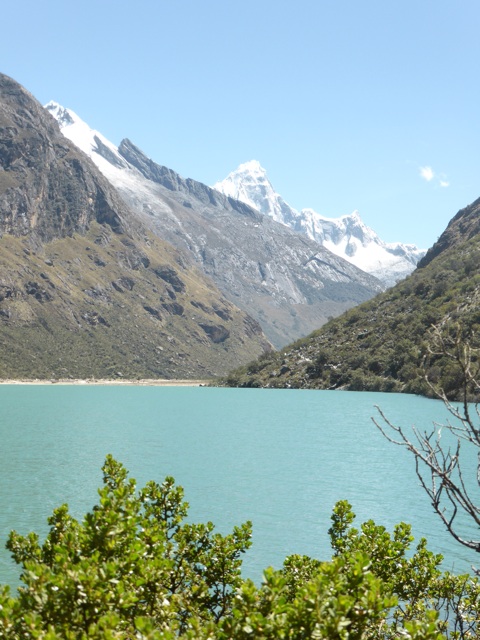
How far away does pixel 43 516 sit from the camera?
3831cm

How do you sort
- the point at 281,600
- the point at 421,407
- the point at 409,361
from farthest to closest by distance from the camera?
the point at 409,361 < the point at 421,407 < the point at 281,600

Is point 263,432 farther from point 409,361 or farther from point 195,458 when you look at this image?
point 409,361

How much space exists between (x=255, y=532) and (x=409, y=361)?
521ft

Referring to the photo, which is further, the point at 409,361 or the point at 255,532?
the point at 409,361

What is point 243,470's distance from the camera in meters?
58.5

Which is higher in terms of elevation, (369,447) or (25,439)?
(369,447)

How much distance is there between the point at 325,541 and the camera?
116 feet

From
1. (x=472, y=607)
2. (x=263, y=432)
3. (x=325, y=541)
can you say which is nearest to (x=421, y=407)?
(x=263, y=432)

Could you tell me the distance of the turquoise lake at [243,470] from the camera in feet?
122

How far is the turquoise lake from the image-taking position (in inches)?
1462

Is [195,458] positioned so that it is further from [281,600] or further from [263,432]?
[281,600]

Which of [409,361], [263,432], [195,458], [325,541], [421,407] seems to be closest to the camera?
[325,541]

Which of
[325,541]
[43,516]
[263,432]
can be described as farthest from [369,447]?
[43,516]

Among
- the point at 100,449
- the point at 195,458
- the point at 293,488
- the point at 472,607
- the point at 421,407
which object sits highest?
the point at 421,407
